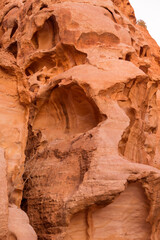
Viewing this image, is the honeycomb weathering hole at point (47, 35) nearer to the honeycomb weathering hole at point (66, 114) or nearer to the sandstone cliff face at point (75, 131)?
the sandstone cliff face at point (75, 131)

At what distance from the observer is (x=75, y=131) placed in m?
8.68

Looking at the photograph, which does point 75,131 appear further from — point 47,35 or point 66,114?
point 47,35

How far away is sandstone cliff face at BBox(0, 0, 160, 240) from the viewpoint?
22.0ft

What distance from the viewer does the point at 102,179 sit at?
656 cm

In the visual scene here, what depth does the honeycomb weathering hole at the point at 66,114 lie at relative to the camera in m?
8.52

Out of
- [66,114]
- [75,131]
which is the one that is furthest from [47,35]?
Answer: [75,131]

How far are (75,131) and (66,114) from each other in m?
0.51

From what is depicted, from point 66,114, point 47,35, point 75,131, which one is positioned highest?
point 47,35

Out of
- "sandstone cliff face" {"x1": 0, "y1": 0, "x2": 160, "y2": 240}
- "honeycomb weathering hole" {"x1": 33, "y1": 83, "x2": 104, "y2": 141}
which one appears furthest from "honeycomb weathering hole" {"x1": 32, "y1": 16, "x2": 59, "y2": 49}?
"honeycomb weathering hole" {"x1": 33, "y1": 83, "x2": 104, "y2": 141}

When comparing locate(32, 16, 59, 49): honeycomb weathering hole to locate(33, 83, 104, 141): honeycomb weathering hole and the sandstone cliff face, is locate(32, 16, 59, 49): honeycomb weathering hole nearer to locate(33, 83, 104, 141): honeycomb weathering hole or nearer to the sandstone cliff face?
the sandstone cliff face

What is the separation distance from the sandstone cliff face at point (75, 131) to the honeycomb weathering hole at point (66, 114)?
0.08 feet

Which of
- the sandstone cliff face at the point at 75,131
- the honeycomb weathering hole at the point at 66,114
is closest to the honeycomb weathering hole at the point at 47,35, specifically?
the sandstone cliff face at the point at 75,131

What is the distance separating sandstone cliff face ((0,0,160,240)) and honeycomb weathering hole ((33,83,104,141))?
0.02 meters

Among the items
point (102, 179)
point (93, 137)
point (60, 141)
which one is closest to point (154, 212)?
point (102, 179)
